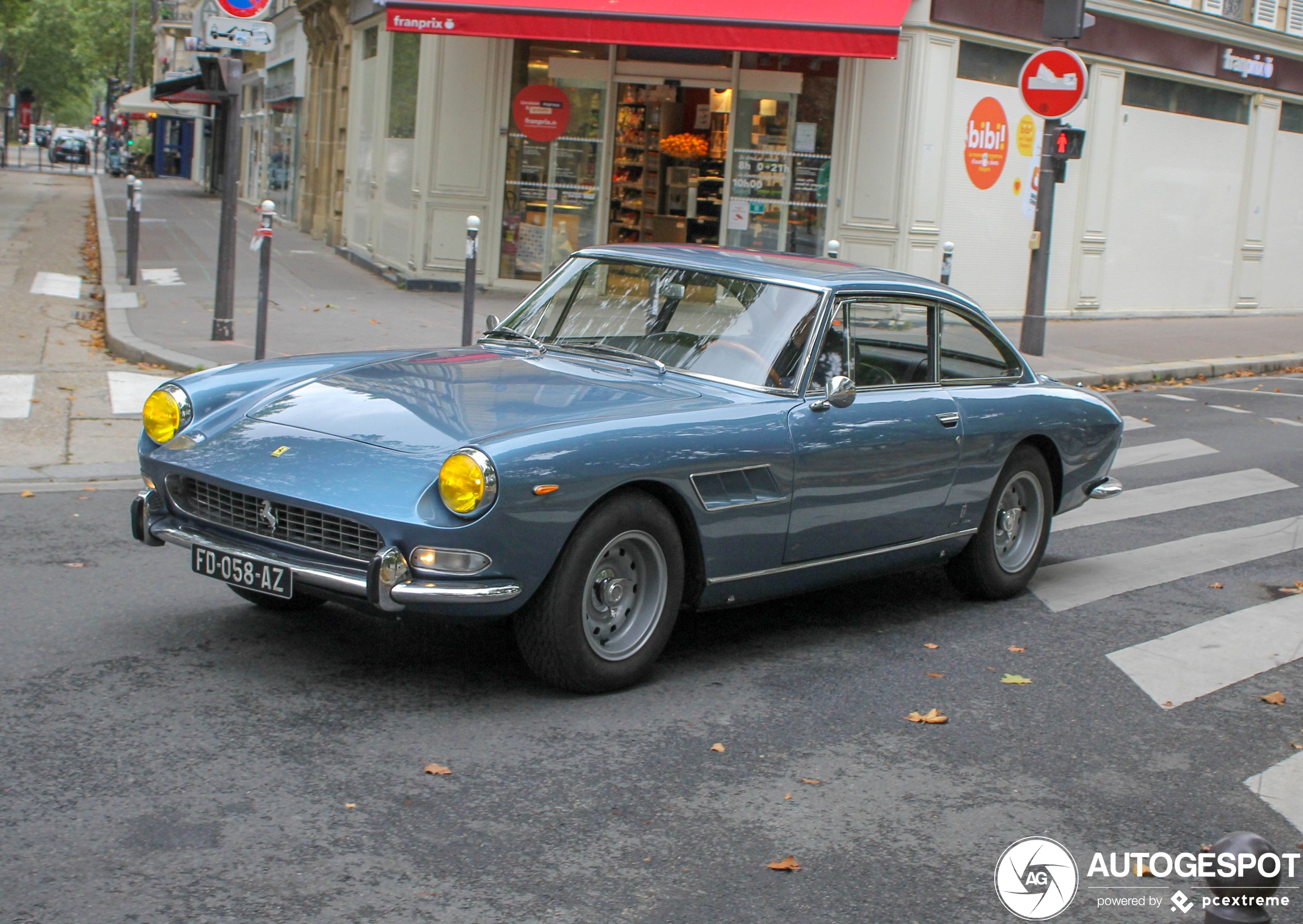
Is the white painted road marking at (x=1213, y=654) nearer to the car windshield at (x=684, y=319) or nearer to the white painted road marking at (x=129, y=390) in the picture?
the car windshield at (x=684, y=319)

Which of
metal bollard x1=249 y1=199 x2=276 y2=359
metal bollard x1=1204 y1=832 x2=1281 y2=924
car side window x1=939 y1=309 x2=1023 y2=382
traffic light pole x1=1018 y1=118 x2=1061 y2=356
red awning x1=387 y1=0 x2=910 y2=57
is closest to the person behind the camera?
metal bollard x1=1204 y1=832 x2=1281 y2=924

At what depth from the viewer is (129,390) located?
10.2 metres

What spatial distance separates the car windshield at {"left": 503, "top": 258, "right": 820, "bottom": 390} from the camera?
5422 millimetres

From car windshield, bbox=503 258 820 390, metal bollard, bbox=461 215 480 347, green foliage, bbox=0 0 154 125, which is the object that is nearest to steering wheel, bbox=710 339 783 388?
car windshield, bbox=503 258 820 390

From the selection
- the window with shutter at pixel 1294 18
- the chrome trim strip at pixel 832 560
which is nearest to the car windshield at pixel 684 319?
the chrome trim strip at pixel 832 560

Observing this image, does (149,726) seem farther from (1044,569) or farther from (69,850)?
(1044,569)

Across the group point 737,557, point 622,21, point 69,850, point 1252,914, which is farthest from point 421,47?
point 1252,914

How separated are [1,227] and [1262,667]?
76.9 ft

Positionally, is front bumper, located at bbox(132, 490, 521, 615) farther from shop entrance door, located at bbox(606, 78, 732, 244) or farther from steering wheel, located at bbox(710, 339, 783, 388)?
shop entrance door, located at bbox(606, 78, 732, 244)

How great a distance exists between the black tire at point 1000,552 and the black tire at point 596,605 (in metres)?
1.88

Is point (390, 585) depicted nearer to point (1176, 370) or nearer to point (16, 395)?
point (16, 395)

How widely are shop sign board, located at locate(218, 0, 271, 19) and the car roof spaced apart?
635 centimetres

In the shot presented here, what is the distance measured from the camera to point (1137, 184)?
20.8 metres

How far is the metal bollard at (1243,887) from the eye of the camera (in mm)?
2371
